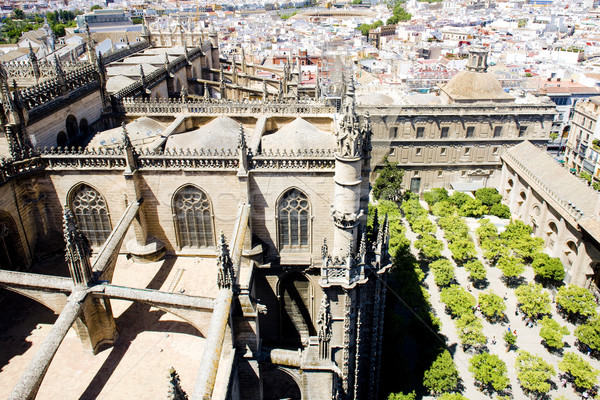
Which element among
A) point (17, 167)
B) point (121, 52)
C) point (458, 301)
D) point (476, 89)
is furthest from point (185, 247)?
point (476, 89)

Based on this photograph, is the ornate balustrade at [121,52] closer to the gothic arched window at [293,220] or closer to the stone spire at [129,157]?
the stone spire at [129,157]

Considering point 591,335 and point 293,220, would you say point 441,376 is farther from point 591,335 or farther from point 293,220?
point 293,220

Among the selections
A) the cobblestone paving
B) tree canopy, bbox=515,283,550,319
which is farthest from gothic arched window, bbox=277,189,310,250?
tree canopy, bbox=515,283,550,319

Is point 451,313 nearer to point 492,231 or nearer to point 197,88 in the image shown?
point 492,231

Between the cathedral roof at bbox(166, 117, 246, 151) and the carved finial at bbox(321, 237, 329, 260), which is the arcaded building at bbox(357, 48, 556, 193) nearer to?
the cathedral roof at bbox(166, 117, 246, 151)

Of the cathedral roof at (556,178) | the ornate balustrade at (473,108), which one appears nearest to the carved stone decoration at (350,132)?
the cathedral roof at (556,178)

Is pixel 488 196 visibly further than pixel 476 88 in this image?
No
